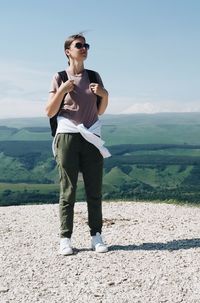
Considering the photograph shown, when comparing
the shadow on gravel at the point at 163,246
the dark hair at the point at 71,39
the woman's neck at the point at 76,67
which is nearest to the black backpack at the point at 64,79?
the woman's neck at the point at 76,67

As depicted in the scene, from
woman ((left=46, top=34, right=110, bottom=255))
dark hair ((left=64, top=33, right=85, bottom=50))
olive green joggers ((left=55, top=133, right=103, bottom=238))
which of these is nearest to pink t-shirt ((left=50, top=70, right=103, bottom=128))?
woman ((left=46, top=34, right=110, bottom=255))

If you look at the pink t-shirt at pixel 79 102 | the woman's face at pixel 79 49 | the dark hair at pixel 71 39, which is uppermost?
the dark hair at pixel 71 39

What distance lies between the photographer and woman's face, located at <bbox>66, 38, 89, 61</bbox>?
6898 mm

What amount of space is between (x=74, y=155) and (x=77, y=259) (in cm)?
156

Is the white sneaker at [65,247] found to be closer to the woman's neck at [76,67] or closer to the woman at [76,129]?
the woman at [76,129]

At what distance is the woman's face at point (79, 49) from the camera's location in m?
6.90

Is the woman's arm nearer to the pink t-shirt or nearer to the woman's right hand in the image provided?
the woman's right hand

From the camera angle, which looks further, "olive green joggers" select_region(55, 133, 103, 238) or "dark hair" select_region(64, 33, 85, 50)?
"olive green joggers" select_region(55, 133, 103, 238)

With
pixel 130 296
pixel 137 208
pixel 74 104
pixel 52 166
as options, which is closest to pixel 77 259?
pixel 130 296

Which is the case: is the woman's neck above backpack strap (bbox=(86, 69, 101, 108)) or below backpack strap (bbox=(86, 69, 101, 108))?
above

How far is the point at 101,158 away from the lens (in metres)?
7.33

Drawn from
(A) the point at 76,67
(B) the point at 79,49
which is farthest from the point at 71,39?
(A) the point at 76,67

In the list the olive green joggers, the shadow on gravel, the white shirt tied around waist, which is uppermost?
the white shirt tied around waist

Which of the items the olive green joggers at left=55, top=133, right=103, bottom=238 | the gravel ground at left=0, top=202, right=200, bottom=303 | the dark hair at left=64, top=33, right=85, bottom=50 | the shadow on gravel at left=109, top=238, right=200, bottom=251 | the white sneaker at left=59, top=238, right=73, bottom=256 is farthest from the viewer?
the shadow on gravel at left=109, top=238, right=200, bottom=251
